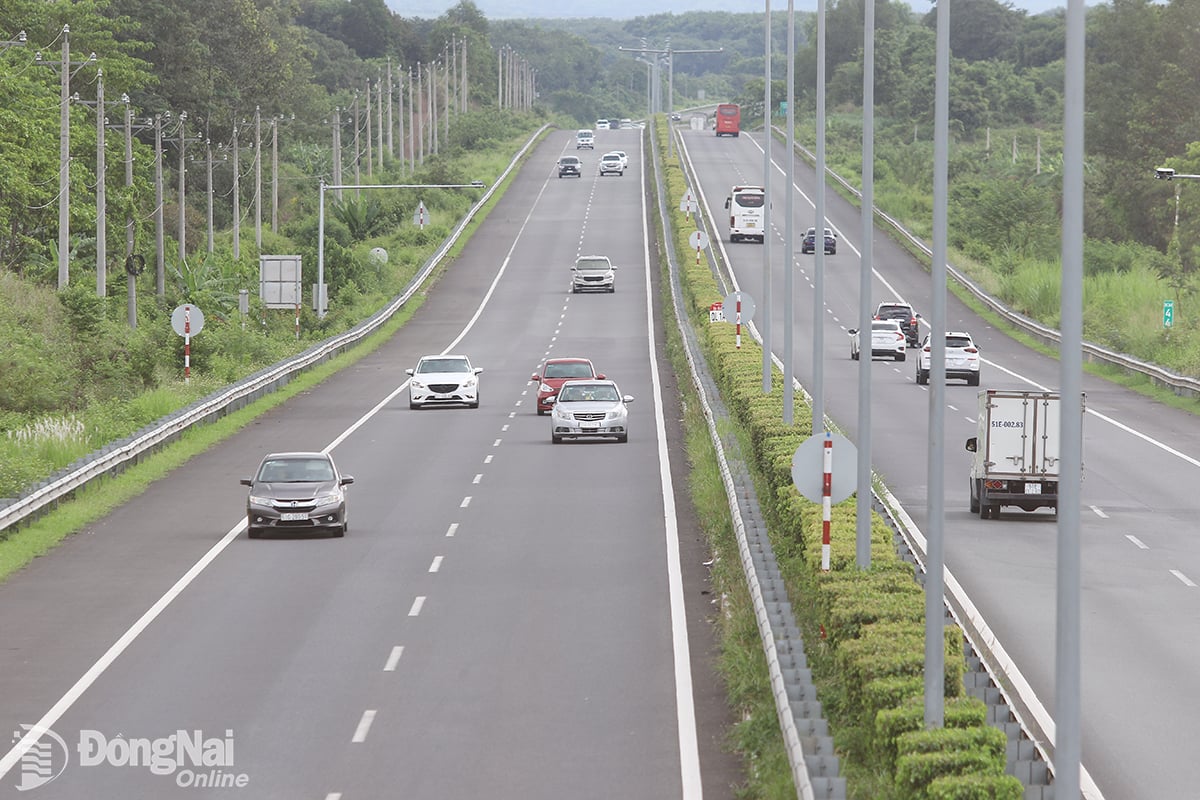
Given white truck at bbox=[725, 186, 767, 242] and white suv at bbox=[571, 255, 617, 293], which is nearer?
white suv at bbox=[571, 255, 617, 293]

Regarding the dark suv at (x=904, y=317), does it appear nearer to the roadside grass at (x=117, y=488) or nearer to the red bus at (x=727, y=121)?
the roadside grass at (x=117, y=488)

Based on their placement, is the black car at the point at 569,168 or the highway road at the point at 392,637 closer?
the highway road at the point at 392,637

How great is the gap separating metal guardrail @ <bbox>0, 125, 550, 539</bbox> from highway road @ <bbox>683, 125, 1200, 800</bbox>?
44.1 ft

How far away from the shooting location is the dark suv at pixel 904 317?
238 ft

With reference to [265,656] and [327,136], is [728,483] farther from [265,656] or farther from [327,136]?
[327,136]

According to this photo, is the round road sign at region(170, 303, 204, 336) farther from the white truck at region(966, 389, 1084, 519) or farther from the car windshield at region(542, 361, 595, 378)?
the white truck at region(966, 389, 1084, 519)

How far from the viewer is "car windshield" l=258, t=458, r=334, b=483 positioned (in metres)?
31.4

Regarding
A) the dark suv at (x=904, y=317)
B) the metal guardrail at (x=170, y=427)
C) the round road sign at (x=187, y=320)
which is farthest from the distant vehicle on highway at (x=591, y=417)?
the dark suv at (x=904, y=317)

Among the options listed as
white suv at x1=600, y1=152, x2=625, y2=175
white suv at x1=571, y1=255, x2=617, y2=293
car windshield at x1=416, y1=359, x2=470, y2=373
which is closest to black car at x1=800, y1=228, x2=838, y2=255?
white suv at x1=571, y1=255, x2=617, y2=293

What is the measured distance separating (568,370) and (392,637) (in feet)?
96.4

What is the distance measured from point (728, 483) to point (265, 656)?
11.5 m
